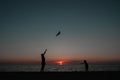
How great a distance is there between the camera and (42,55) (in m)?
17.2

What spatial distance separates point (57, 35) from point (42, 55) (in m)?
2.19
